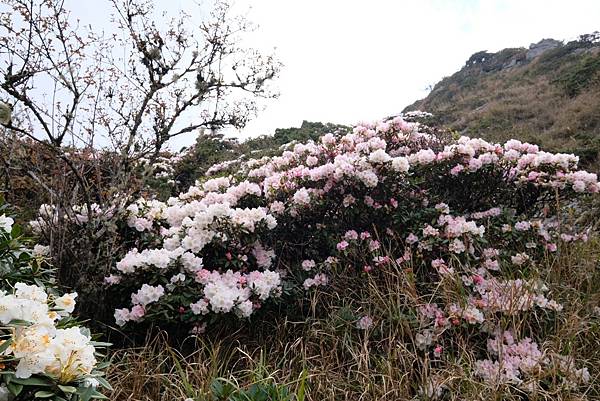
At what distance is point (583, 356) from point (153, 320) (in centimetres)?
249

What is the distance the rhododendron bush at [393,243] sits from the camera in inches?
104

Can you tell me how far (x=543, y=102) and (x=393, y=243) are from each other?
12364mm

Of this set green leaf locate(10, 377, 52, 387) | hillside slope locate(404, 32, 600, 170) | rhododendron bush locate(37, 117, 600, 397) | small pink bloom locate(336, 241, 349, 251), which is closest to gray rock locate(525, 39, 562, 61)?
hillside slope locate(404, 32, 600, 170)

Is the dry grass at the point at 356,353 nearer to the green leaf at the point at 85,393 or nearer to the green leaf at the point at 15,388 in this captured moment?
the green leaf at the point at 85,393

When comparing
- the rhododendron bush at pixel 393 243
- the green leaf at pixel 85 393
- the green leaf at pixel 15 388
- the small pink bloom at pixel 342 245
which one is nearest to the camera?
the green leaf at pixel 15 388

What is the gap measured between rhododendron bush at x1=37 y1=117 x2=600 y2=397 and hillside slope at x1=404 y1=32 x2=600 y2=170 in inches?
195

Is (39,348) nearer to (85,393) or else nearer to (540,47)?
(85,393)

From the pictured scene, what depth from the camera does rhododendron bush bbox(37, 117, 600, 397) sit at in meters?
2.63

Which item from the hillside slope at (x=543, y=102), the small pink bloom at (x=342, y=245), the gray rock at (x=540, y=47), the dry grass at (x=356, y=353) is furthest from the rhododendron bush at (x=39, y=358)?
the gray rock at (x=540, y=47)

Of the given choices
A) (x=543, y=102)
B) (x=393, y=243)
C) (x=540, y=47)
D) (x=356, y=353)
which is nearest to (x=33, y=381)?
(x=356, y=353)

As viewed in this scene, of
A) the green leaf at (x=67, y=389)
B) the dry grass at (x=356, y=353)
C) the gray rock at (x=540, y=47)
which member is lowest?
the dry grass at (x=356, y=353)

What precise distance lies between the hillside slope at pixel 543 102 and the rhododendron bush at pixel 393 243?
4.95 meters

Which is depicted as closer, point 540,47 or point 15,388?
point 15,388

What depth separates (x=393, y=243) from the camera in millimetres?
3535
